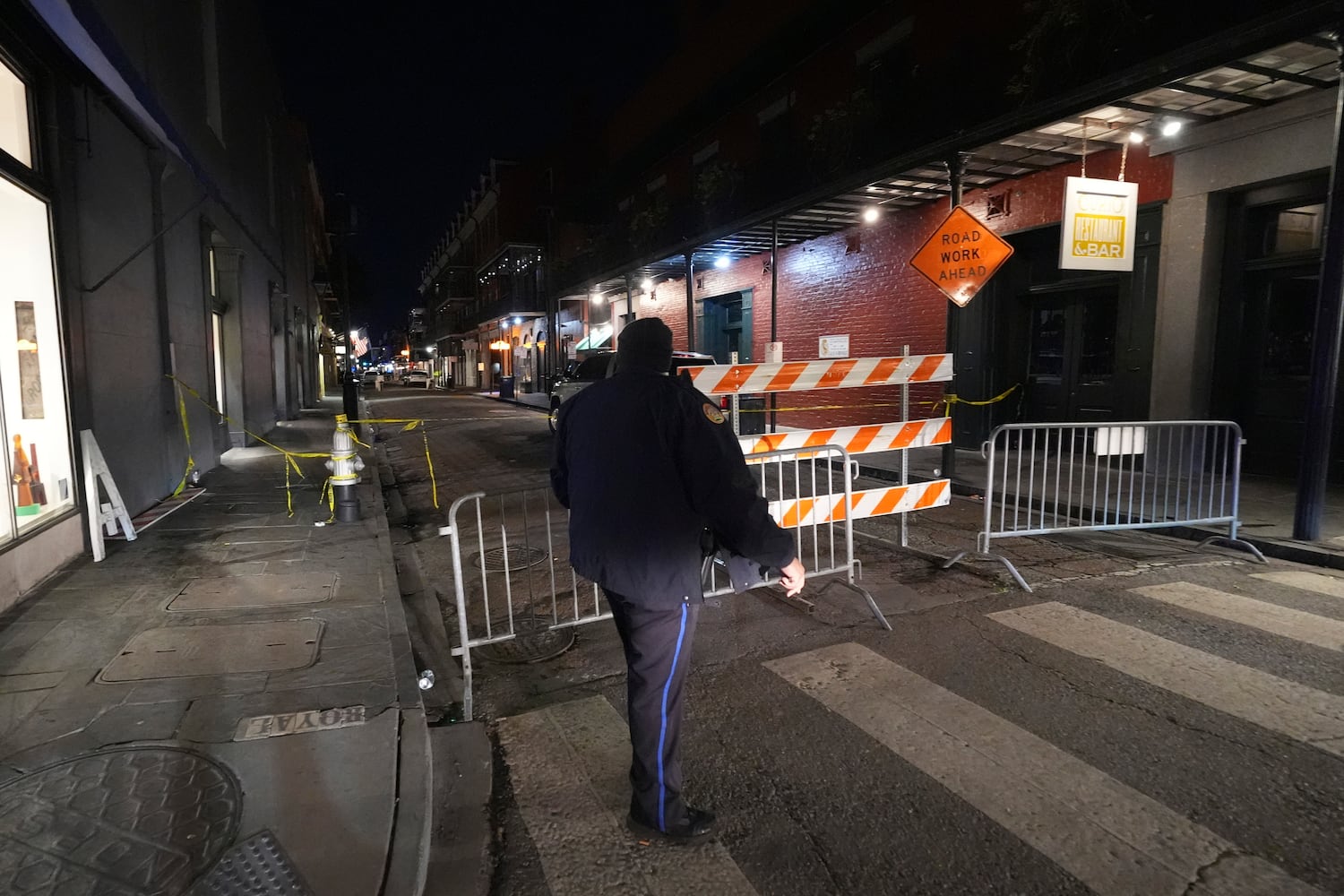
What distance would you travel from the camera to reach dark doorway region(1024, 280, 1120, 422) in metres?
11.5

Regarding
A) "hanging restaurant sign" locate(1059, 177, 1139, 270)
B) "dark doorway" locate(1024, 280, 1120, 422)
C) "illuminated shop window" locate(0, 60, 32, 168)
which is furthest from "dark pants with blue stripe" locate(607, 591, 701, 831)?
"dark doorway" locate(1024, 280, 1120, 422)

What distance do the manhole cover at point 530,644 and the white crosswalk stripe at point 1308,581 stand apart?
18.6 ft

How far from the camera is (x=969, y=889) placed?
248cm

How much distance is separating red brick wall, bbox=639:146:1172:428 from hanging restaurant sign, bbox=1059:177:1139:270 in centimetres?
137

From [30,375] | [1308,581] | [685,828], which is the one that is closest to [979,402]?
[1308,581]

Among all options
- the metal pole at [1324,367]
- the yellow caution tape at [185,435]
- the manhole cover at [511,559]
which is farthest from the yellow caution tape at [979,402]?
the yellow caution tape at [185,435]

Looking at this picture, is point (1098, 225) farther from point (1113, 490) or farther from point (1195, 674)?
point (1195, 674)

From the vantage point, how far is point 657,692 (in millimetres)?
2682

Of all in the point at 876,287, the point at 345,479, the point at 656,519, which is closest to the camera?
the point at 656,519

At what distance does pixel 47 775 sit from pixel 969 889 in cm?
363

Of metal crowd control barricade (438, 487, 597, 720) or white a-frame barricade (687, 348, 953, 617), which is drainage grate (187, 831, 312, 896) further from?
white a-frame barricade (687, 348, 953, 617)

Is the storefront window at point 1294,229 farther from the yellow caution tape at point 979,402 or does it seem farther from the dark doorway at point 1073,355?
the yellow caution tape at point 979,402

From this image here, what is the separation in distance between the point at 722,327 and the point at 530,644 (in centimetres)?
1822

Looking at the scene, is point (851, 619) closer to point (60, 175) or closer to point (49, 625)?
point (49, 625)
